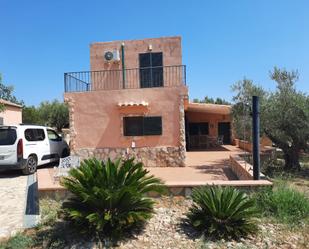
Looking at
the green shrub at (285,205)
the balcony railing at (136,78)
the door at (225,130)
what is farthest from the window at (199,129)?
the green shrub at (285,205)

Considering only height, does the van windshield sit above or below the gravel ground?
above

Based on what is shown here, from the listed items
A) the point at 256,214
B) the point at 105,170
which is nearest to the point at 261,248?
the point at 256,214

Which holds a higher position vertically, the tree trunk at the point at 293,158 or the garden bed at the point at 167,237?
the tree trunk at the point at 293,158

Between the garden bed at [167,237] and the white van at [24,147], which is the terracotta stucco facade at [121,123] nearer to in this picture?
the white van at [24,147]

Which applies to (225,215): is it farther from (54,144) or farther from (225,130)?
(225,130)

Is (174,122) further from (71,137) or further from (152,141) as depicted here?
(71,137)

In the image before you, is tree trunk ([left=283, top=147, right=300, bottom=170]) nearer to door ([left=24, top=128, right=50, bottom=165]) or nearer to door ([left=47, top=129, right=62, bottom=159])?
door ([left=47, top=129, right=62, bottom=159])

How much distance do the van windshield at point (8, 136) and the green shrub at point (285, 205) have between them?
8.29 meters

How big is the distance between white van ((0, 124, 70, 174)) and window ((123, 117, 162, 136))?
328 centimetres

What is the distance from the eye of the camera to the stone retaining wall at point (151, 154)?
13.4 m

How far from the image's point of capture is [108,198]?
4.58 metres

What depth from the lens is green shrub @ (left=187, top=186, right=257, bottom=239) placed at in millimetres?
4762

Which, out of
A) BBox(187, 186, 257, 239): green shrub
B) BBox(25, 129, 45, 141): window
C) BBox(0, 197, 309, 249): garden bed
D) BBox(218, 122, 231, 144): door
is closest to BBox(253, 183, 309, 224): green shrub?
BBox(0, 197, 309, 249): garden bed

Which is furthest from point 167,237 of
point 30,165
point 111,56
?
point 111,56
